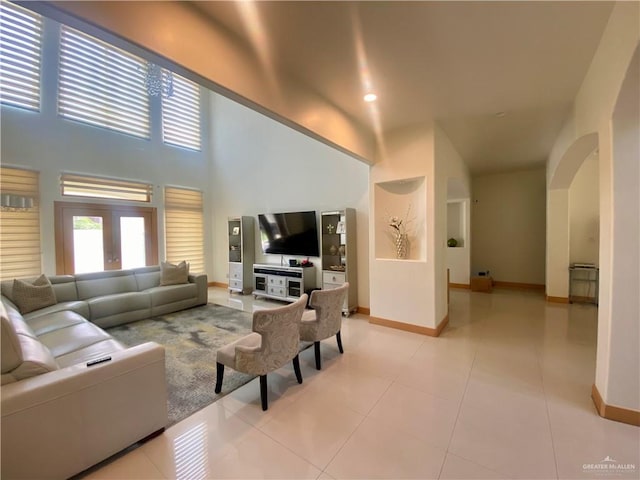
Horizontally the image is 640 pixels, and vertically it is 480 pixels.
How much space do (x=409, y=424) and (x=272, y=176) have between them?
5.35 m

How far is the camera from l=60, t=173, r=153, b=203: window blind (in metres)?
5.15

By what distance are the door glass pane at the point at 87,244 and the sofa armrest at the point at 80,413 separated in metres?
4.70

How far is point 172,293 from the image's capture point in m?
4.96

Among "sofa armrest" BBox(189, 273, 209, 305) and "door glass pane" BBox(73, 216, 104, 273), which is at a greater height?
"door glass pane" BBox(73, 216, 104, 273)

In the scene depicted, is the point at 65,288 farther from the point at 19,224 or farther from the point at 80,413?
the point at 80,413

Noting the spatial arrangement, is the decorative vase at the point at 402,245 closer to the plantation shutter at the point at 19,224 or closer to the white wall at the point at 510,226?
the white wall at the point at 510,226

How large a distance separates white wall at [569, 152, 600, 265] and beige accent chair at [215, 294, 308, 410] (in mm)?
6325

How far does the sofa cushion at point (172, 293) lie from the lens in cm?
474

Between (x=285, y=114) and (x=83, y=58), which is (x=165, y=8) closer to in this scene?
(x=285, y=114)

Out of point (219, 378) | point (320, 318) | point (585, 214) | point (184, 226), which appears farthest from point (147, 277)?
point (585, 214)

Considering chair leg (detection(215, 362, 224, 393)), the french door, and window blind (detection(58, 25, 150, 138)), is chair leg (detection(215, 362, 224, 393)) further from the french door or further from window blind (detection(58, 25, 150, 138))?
window blind (detection(58, 25, 150, 138))

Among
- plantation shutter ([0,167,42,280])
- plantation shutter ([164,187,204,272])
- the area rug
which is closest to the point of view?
the area rug

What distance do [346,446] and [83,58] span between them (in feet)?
25.2

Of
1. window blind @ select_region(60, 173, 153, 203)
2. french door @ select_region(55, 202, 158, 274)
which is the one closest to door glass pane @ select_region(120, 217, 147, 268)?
french door @ select_region(55, 202, 158, 274)
